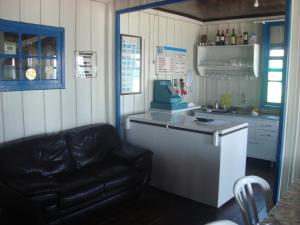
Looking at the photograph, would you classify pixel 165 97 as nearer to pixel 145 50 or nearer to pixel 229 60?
pixel 145 50

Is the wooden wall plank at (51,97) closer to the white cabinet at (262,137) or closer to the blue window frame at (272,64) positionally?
the white cabinet at (262,137)

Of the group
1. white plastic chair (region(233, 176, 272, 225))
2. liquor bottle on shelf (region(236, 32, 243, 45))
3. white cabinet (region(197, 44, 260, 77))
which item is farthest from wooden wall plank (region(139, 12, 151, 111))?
white plastic chair (region(233, 176, 272, 225))

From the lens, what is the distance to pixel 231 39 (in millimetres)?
5488

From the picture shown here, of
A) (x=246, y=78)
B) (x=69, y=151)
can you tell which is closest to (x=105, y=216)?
(x=69, y=151)

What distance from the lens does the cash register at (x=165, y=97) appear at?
15.7 ft

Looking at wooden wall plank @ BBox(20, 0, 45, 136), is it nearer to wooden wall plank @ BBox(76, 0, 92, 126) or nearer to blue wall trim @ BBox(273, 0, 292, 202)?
wooden wall plank @ BBox(76, 0, 92, 126)

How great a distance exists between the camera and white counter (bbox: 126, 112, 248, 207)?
3531 mm

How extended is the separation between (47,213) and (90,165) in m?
0.97

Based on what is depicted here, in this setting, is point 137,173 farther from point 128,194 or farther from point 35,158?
point 35,158

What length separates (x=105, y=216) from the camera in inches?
133

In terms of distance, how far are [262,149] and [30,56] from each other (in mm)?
3749

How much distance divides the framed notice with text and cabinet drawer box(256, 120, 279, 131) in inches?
107

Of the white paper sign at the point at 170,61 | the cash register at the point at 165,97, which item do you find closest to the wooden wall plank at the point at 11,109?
the cash register at the point at 165,97

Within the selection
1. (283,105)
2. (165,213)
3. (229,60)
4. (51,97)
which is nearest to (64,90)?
(51,97)
